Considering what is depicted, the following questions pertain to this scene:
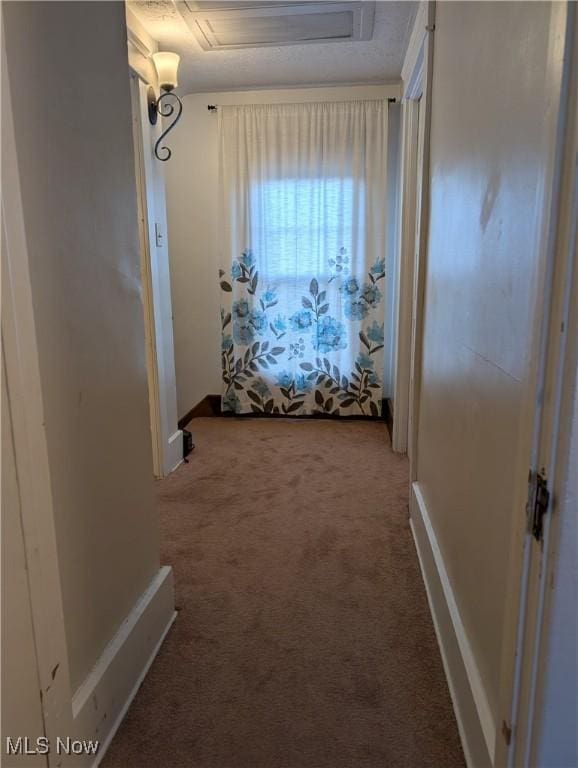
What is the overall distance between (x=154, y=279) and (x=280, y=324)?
4.08ft

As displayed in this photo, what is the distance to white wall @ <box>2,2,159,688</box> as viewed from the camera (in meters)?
1.02

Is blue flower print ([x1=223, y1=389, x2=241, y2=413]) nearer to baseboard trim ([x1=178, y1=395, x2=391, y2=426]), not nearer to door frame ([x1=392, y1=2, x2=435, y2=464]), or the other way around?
baseboard trim ([x1=178, y1=395, x2=391, y2=426])

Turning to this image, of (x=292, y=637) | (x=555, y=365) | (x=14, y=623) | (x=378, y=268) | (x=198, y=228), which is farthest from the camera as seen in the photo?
(x=198, y=228)

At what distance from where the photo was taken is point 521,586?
667mm

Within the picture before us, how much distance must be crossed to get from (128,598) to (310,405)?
259 cm

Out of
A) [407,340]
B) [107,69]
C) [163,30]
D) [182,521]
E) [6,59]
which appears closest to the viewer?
[6,59]

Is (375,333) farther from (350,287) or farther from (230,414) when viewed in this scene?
(230,414)

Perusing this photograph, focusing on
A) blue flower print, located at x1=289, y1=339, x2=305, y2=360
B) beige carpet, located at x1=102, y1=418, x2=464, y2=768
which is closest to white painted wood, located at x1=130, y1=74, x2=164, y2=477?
beige carpet, located at x1=102, y1=418, x2=464, y2=768

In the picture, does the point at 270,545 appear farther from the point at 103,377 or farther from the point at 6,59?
the point at 6,59

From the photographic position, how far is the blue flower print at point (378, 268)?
368 centimetres

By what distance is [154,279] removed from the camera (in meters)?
2.78

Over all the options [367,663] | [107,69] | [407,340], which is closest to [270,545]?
[367,663]

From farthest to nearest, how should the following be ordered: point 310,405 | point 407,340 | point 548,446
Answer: point 310,405
point 407,340
point 548,446

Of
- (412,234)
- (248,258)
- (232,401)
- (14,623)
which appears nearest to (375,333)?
(412,234)
